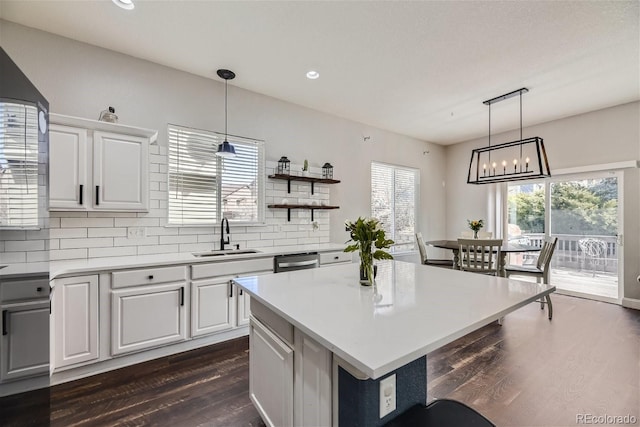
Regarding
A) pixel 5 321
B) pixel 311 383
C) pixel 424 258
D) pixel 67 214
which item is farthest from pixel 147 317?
pixel 424 258

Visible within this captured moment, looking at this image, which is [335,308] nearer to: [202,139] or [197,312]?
[197,312]

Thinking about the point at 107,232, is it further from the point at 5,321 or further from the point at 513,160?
the point at 513,160

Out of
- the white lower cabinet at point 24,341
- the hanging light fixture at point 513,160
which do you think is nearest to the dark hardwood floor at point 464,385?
the white lower cabinet at point 24,341

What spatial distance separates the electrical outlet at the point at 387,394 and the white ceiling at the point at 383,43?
2.53 metres

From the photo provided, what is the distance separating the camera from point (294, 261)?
10.9ft

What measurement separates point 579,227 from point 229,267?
5.50 m

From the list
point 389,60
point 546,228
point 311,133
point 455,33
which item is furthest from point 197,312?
point 546,228

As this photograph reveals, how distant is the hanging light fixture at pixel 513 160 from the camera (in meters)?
3.46

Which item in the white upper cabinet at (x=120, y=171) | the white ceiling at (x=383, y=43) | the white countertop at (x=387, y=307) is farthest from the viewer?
the white upper cabinet at (x=120, y=171)

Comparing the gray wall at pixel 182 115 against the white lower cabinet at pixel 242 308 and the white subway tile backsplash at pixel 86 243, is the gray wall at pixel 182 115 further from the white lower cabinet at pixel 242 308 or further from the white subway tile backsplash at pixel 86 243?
the white lower cabinet at pixel 242 308

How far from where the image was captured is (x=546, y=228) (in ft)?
16.3

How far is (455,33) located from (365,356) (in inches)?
112

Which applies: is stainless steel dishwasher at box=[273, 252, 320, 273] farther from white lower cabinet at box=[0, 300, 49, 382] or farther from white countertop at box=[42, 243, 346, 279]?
white lower cabinet at box=[0, 300, 49, 382]

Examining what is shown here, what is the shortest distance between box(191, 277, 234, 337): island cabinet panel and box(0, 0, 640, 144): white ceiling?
2345 millimetres
